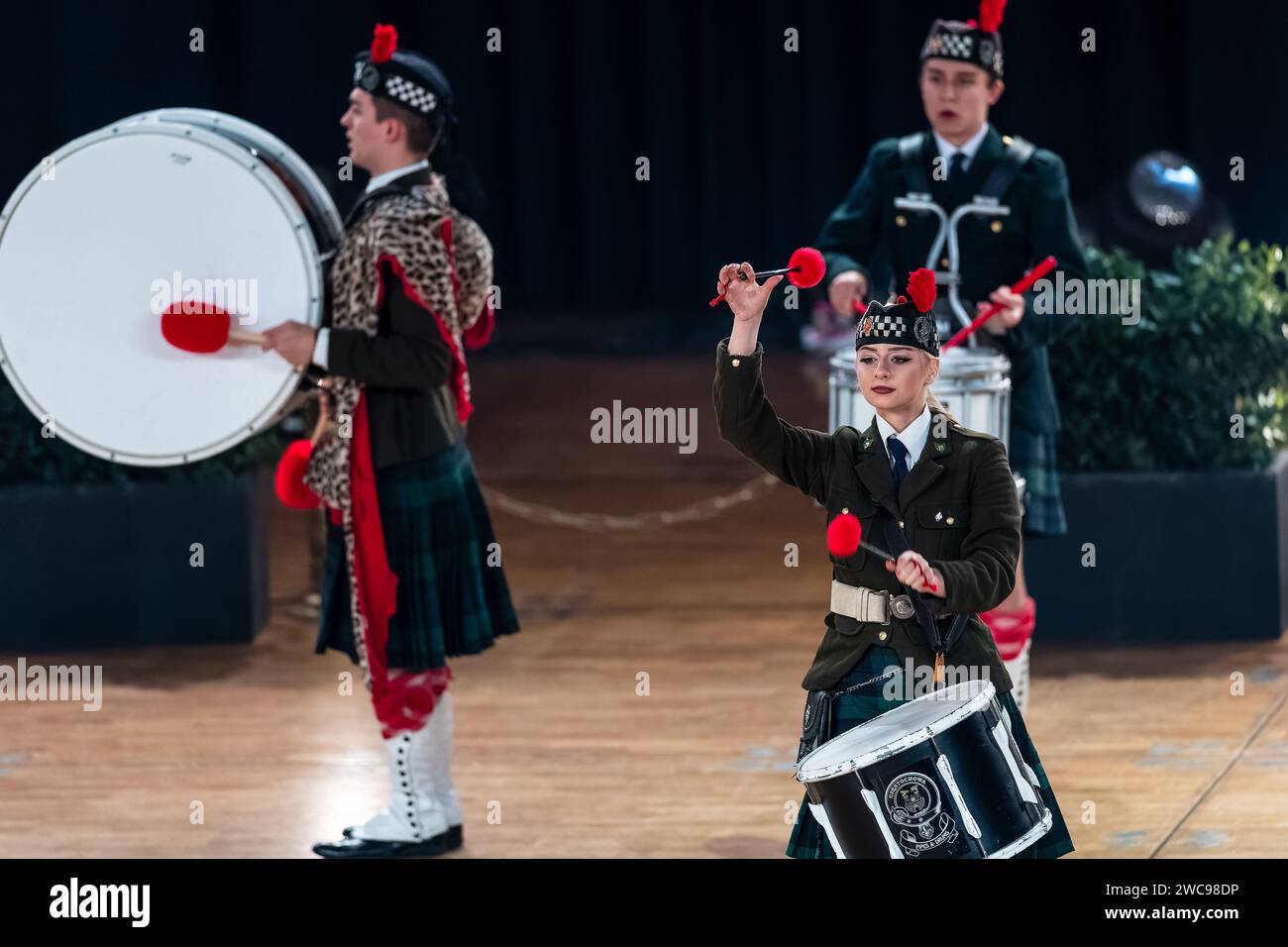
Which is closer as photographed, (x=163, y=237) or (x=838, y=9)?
(x=163, y=237)

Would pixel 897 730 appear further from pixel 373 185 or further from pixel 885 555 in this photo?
pixel 373 185

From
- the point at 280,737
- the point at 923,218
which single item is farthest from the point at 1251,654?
the point at 280,737

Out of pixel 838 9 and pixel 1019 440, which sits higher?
pixel 838 9

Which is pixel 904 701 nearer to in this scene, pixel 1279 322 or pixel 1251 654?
pixel 1251 654

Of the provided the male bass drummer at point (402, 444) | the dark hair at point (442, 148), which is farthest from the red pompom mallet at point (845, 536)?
the dark hair at point (442, 148)

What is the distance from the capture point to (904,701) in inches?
128

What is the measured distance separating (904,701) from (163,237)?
1656mm

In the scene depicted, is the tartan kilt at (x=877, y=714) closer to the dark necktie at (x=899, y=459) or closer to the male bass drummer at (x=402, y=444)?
the dark necktie at (x=899, y=459)

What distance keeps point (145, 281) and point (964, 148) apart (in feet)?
6.02

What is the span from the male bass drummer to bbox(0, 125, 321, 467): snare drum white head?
0.40ft

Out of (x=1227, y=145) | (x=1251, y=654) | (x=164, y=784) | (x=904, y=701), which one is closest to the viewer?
(x=904, y=701)

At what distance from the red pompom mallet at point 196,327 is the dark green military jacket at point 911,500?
113 centimetres

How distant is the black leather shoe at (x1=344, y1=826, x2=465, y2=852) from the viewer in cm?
429

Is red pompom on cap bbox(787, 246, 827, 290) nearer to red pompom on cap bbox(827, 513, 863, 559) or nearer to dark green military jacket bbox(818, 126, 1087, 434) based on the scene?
red pompom on cap bbox(827, 513, 863, 559)
